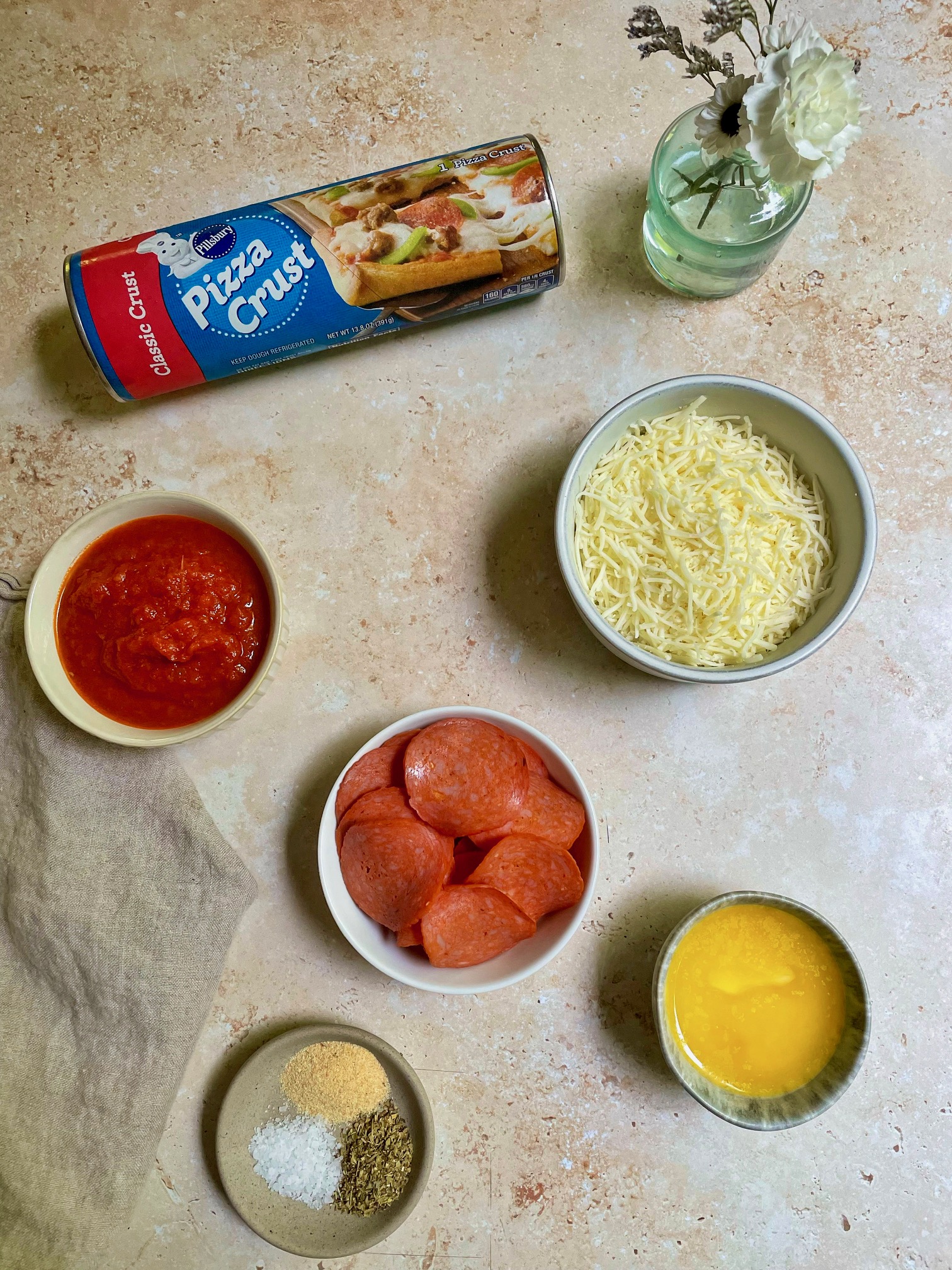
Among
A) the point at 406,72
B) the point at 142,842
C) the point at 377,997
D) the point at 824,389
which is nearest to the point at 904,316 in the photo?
the point at 824,389

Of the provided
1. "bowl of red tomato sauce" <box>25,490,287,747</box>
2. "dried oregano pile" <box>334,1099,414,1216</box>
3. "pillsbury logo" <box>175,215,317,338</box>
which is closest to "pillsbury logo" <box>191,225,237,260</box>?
"pillsbury logo" <box>175,215,317,338</box>

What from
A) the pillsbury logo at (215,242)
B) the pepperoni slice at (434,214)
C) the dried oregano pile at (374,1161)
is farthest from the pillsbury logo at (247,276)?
the dried oregano pile at (374,1161)

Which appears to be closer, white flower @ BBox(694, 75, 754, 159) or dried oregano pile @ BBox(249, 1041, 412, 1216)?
white flower @ BBox(694, 75, 754, 159)

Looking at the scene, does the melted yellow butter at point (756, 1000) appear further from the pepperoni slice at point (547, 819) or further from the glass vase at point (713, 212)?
the glass vase at point (713, 212)

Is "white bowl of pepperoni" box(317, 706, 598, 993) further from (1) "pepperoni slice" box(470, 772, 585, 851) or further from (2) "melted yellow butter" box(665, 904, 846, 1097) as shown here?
(2) "melted yellow butter" box(665, 904, 846, 1097)

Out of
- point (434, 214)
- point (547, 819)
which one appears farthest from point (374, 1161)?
point (434, 214)

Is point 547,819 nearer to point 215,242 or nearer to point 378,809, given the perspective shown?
point 378,809

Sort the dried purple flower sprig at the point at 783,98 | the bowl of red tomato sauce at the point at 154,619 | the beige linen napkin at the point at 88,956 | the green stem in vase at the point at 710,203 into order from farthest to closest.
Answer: the beige linen napkin at the point at 88,956 < the bowl of red tomato sauce at the point at 154,619 < the green stem in vase at the point at 710,203 < the dried purple flower sprig at the point at 783,98
